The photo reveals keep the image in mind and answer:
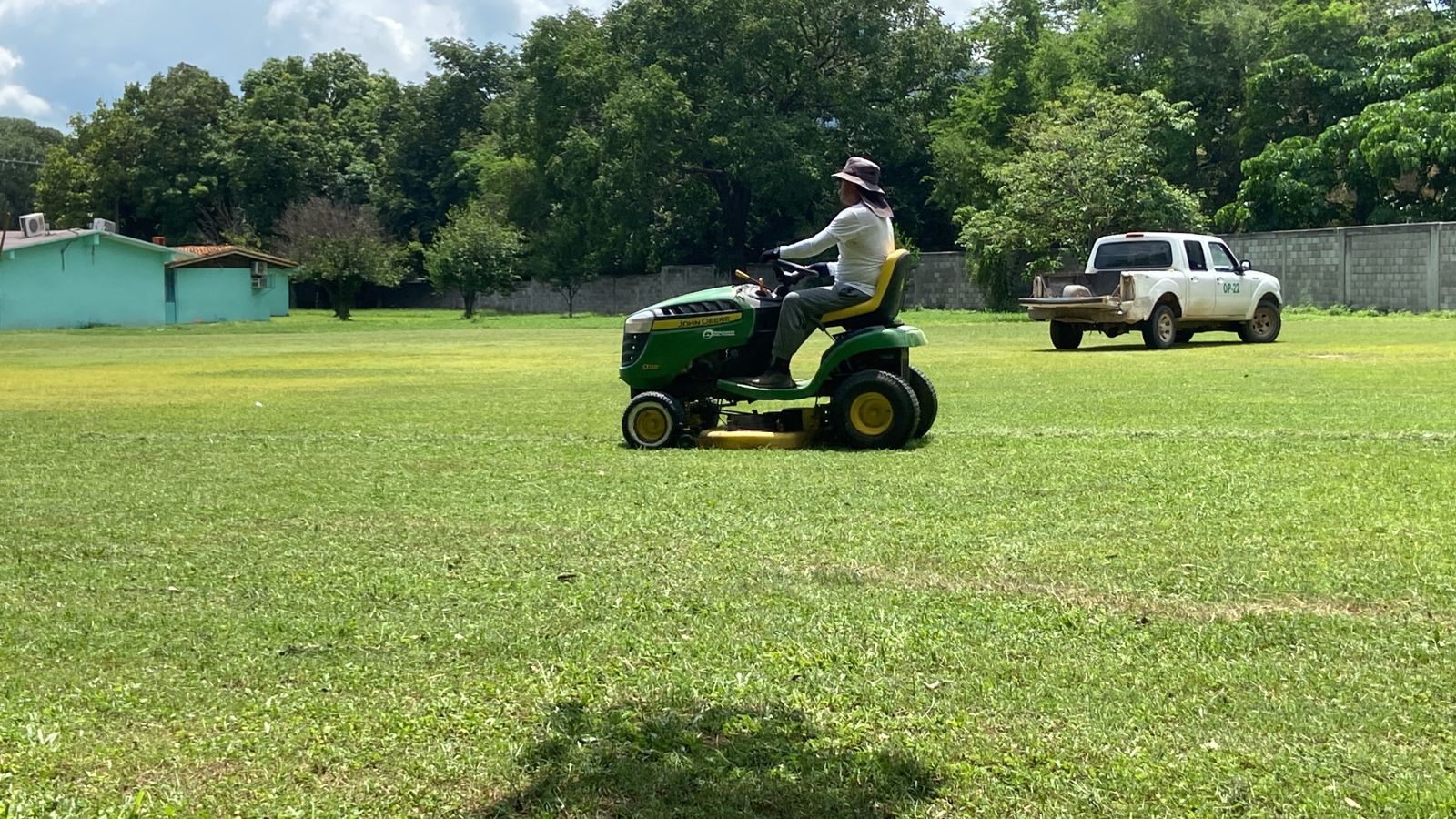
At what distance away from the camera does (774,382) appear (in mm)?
10570

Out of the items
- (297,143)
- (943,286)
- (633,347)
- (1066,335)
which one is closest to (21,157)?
(297,143)

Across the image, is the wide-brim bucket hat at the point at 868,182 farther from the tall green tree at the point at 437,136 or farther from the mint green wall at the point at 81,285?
the tall green tree at the point at 437,136

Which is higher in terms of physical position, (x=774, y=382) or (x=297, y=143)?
(x=297, y=143)

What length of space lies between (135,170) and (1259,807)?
88.7 meters

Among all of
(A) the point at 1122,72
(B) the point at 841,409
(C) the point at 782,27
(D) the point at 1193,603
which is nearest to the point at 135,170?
(C) the point at 782,27

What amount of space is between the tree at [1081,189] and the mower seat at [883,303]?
111 ft

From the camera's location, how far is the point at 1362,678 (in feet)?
14.0

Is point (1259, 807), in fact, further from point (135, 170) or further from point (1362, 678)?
point (135, 170)

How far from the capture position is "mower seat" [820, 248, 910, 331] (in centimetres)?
1037

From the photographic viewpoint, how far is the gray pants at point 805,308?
1033 centimetres

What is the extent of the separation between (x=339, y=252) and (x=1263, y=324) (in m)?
43.8

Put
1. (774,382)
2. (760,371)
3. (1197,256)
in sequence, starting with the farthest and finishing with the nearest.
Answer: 1. (1197,256)
2. (760,371)
3. (774,382)

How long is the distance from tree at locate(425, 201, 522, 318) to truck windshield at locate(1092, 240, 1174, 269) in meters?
39.5

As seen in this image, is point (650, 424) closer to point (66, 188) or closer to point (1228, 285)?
point (1228, 285)
